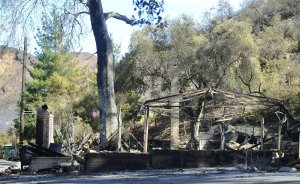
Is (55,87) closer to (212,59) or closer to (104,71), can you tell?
(212,59)

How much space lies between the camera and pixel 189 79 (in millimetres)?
44719

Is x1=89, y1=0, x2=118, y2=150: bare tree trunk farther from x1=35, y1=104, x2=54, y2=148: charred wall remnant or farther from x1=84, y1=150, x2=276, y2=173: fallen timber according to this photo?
x1=35, y1=104, x2=54, y2=148: charred wall remnant

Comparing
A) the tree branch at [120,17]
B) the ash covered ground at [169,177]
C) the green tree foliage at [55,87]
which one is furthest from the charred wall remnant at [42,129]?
the green tree foliage at [55,87]

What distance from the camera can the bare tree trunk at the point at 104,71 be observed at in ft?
74.9

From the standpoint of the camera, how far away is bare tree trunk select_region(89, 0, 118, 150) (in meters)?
A: 22.8

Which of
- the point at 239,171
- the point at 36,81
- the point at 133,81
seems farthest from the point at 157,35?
the point at 239,171

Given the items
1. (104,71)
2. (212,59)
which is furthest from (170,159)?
(212,59)

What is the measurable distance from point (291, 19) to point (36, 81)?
3563 centimetres

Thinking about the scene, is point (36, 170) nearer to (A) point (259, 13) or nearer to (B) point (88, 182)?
(B) point (88, 182)

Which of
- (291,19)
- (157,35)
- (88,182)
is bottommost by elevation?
(88,182)

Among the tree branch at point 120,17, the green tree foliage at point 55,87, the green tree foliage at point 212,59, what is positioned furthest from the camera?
the green tree foliage at point 55,87

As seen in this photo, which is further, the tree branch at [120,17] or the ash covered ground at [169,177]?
the tree branch at [120,17]

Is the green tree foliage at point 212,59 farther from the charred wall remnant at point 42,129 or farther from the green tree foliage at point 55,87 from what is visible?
the charred wall remnant at point 42,129

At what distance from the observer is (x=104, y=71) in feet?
76.1
